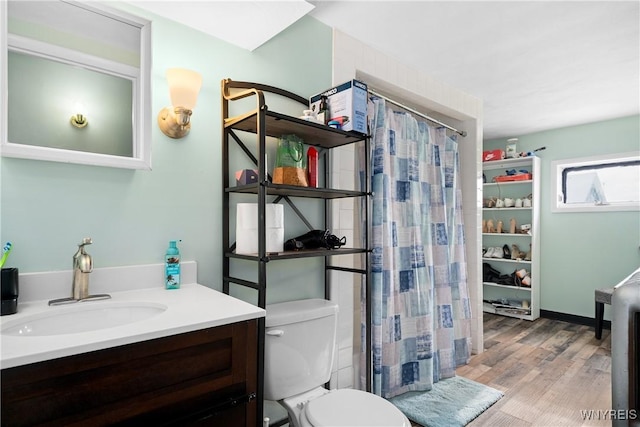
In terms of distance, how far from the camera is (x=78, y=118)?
1.21 m

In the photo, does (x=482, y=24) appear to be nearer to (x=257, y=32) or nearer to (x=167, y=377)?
(x=257, y=32)

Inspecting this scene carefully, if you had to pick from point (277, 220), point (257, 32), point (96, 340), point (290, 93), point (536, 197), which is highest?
point (257, 32)

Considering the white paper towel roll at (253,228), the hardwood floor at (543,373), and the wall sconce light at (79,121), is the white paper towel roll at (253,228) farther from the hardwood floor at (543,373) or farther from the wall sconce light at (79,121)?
the hardwood floor at (543,373)

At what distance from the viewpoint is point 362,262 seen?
7.14 feet

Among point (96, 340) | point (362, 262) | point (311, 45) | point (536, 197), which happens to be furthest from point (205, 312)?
point (536, 197)

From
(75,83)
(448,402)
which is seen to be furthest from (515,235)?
(75,83)

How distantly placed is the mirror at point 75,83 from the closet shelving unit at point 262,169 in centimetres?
35

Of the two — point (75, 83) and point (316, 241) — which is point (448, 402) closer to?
point (316, 241)

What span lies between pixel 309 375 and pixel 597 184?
13.6 feet

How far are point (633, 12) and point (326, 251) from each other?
6.67ft

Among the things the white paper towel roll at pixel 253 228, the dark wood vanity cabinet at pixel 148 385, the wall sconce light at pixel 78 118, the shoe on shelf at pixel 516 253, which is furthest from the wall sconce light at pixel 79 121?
the shoe on shelf at pixel 516 253

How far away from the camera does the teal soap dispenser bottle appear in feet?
4.39

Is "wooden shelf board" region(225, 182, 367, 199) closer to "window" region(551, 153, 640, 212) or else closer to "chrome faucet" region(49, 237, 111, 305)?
"chrome faucet" region(49, 237, 111, 305)

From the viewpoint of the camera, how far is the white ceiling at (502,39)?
5.69 ft
